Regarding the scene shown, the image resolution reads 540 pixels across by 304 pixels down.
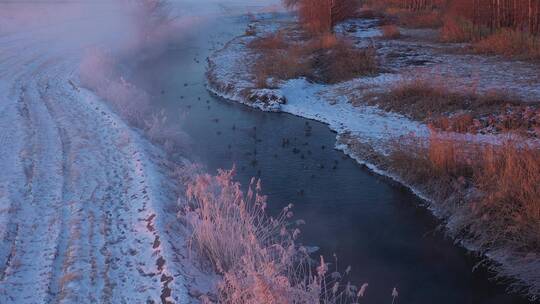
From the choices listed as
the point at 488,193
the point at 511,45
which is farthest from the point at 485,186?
the point at 511,45

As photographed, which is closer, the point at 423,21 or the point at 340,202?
the point at 340,202

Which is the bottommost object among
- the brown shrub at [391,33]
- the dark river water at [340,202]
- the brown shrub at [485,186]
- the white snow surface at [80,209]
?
the dark river water at [340,202]

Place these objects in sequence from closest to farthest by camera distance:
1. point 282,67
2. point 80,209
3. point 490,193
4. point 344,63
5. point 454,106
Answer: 1. point 80,209
2. point 490,193
3. point 454,106
4. point 282,67
5. point 344,63

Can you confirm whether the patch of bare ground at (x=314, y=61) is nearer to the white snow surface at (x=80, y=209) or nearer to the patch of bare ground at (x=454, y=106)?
the patch of bare ground at (x=454, y=106)

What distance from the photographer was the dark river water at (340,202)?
681cm

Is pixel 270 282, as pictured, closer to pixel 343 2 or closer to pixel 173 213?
pixel 173 213

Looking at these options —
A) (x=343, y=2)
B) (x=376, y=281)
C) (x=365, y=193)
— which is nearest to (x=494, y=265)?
(x=376, y=281)

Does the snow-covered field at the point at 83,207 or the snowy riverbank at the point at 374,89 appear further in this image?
the snowy riverbank at the point at 374,89

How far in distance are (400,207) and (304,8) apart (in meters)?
26.0

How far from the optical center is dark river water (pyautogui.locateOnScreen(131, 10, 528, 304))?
6812 millimetres

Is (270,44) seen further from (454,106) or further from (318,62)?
(454,106)

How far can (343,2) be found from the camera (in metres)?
31.5

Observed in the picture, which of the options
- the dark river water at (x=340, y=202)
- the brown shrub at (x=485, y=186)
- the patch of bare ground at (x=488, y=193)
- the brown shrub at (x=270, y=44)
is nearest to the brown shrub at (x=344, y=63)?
the brown shrub at (x=270, y=44)

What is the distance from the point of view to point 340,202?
9391 millimetres
